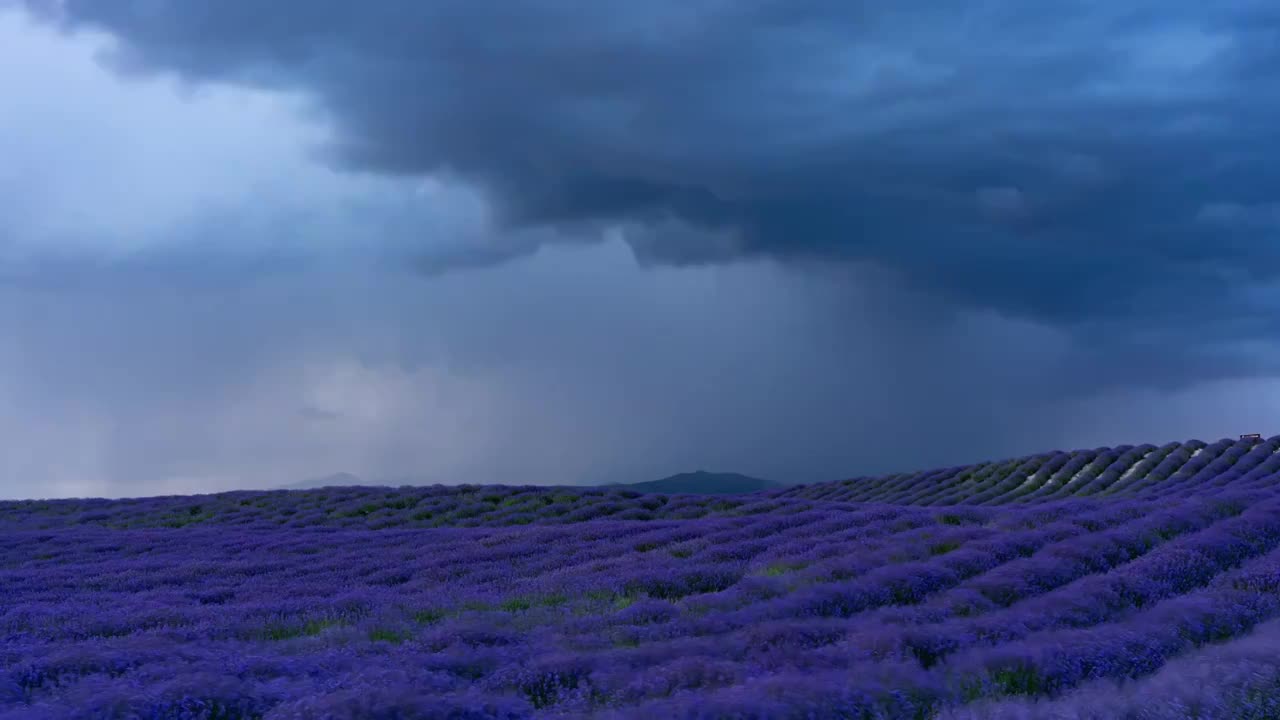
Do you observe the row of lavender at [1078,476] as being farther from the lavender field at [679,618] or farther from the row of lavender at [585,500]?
the lavender field at [679,618]

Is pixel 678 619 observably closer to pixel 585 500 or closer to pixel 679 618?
pixel 679 618

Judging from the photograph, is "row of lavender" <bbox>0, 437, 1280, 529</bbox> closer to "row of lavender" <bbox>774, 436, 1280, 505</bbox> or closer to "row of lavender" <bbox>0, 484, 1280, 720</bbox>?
"row of lavender" <bbox>774, 436, 1280, 505</bbox>

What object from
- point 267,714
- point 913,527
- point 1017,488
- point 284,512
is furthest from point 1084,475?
point 267,714

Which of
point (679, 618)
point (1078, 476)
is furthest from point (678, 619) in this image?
point (1078, 476)

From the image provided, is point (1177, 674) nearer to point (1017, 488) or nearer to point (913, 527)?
point (913, 527)

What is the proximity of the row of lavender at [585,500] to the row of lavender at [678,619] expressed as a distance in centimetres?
777

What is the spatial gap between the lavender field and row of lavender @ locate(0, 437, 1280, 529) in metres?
4.53

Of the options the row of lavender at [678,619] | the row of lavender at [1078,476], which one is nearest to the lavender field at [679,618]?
the row of lavender at [678,619]

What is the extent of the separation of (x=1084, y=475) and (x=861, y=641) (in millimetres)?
45579

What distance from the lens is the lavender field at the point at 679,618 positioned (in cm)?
733

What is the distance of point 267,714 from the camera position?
7309 millimetres

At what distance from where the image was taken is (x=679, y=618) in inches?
463

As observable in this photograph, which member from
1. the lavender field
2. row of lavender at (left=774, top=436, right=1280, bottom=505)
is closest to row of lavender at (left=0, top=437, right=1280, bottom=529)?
row of lavender at (left=774, top=436, right=1280, bottom=505)

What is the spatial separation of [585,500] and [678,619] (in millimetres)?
21004
